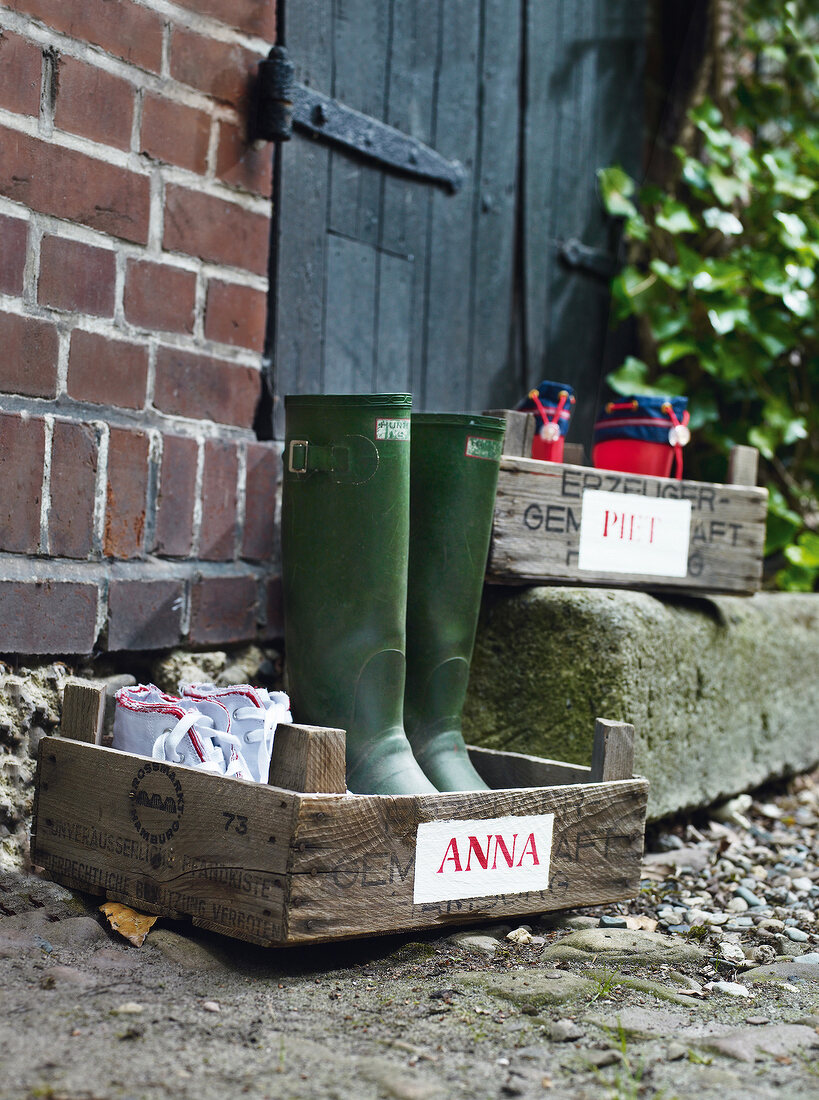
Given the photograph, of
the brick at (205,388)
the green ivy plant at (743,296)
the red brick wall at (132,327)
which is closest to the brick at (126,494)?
the red brick wall at (132,327)

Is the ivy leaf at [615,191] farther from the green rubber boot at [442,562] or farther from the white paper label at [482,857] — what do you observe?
the white paper label at [482,857]

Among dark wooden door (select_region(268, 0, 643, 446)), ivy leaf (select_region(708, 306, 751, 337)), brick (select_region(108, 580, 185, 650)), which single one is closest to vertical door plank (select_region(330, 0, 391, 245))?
dark wooden door (select_region(268, 0, 643, 446))

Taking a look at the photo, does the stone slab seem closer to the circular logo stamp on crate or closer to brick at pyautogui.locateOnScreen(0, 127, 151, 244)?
the circular logo stamp on crate

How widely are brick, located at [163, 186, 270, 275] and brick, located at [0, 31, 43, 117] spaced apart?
0.92ft

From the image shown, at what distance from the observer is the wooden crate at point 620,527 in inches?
85.1

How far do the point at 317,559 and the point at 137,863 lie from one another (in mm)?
518

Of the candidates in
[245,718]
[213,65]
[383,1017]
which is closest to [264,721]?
[245,718]

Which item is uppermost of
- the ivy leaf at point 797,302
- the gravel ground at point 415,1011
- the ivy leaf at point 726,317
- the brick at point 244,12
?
the brick at point 244,12

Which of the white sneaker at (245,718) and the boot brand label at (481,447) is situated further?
the boot brand label at (481,447)

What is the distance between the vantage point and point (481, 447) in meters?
1.92

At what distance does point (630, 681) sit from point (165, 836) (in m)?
1.04

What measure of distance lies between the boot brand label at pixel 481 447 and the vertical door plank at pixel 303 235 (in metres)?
0.43

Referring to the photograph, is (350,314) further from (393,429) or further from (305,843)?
(305,843)

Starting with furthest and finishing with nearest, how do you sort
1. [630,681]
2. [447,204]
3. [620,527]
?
[447,204], [620,527], [630,681]
